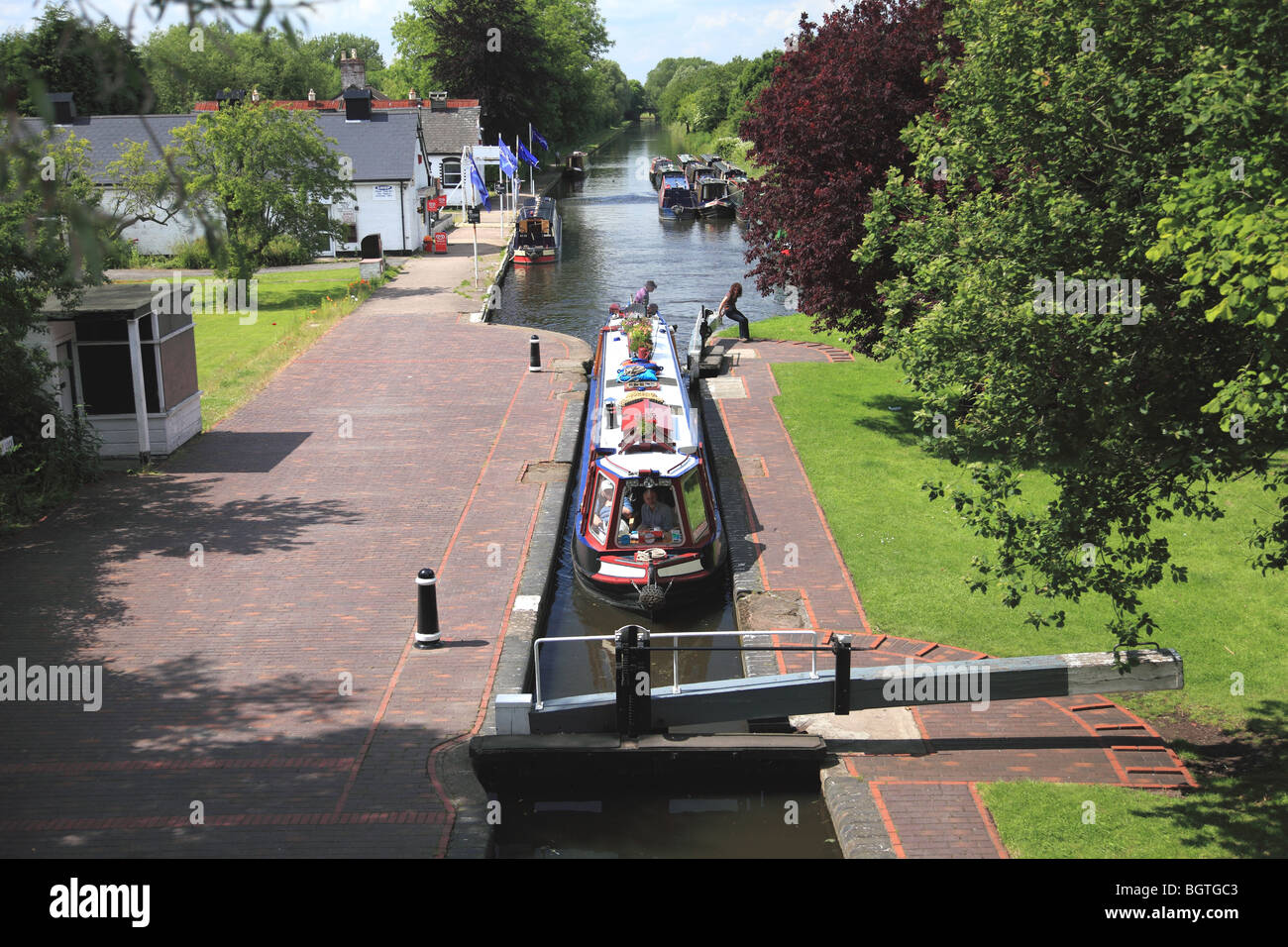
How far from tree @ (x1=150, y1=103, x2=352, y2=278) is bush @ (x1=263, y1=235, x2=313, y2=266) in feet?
11.7

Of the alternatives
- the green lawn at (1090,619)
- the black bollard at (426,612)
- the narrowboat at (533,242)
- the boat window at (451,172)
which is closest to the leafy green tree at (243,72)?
the boat window at (451,172)

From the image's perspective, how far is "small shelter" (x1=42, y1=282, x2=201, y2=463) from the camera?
58.3 feet

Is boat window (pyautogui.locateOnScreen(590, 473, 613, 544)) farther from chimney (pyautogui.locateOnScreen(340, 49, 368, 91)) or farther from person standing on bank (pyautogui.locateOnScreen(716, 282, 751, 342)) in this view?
chimney (pyautogui.locateOnScreen(340, 49, 368, 91))

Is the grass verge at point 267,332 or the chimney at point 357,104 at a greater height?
the chimney at point 357,104

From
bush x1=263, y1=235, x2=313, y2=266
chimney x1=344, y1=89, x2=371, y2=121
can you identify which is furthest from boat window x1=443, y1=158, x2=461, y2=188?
bush x1=263, y1=235, x2=313, y2=266

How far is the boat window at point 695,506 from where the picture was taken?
1455 cm

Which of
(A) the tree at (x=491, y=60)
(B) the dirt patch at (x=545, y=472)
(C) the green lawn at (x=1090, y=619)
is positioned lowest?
(C) the green lawn at (x=1090, y=619)

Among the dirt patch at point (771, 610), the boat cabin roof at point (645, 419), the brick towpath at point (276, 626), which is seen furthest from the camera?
the boat cabin roof at point (645, 419)

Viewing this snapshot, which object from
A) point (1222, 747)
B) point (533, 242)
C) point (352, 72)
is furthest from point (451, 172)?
point (1222, 747)

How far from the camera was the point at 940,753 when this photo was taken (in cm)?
1022

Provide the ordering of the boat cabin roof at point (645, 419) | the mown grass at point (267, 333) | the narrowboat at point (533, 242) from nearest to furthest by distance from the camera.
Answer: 1. the boat cabin roof at point (645, 419)
2. the mown grass at point (267, 333)
3. the narrowboat at point (533, 242)

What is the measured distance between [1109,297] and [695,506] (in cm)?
713

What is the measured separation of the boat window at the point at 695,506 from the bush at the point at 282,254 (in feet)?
93.2

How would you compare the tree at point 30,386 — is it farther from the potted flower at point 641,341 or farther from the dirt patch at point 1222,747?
the dirt patch at point 1222,747
